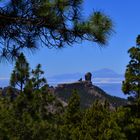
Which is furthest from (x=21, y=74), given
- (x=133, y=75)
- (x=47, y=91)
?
(x=133, y=75)

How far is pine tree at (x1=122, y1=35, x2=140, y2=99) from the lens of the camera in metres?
42.0

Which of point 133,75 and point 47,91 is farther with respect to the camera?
point 47,91

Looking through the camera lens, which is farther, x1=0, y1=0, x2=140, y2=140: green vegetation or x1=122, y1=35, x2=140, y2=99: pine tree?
x1=122, y1=35, x2=140, y2=99: pine tree

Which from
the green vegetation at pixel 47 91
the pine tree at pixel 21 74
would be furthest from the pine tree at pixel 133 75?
the pine tree at pixel 21 74

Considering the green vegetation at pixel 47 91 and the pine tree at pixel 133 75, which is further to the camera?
the pine tree at pixel 133 75

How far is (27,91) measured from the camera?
178ft

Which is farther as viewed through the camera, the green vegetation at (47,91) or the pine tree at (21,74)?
the pine tree at (21,74)

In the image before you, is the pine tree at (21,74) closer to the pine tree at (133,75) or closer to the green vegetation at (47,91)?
the green vegetation at (47,91)

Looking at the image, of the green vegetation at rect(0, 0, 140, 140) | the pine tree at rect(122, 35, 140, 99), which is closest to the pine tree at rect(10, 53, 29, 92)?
the green vegetation at rect(0, 0, 140, 140)

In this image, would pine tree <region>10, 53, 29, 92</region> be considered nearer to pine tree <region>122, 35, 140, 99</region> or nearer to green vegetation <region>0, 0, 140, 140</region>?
green vegetation <region>0, 0, 140, 140</region>

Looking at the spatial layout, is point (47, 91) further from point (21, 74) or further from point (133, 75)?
point (133, 75)

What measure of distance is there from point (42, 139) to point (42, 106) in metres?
3.95

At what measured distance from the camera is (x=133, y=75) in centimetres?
4225

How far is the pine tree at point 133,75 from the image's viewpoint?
4200 cm
